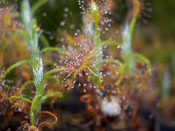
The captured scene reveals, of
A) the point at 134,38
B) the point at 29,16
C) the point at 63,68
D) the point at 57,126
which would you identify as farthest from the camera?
the point at 134,38

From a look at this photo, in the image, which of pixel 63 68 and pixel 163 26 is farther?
pixel 163 26

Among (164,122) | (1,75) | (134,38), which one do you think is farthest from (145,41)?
(1,75)

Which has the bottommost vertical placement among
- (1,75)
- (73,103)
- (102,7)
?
(73,103)

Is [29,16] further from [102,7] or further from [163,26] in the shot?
[163,26]

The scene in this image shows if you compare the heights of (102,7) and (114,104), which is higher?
(102,7)

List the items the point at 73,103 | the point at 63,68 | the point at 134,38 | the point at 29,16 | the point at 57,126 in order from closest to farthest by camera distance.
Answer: the point at 63,68 < the point at 57,126 < the point at 29,16 < the point at 73,103 < the point at 134,38

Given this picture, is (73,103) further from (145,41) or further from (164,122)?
(145,41)
